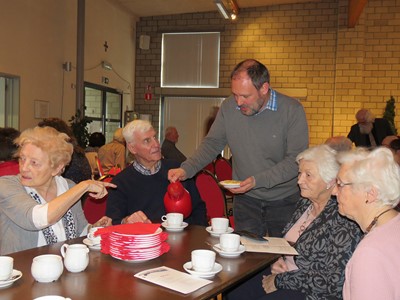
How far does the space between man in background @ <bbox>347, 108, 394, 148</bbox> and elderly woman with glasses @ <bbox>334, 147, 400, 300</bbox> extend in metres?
5.93

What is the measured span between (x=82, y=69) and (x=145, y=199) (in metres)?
5.16

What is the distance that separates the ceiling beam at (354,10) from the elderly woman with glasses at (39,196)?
6347mm

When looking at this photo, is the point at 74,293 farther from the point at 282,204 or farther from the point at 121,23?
the point at 121,23

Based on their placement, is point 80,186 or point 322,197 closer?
point 80,186

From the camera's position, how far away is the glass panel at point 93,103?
827 centimetres

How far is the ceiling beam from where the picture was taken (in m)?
7.29

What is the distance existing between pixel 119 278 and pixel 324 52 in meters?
8.02

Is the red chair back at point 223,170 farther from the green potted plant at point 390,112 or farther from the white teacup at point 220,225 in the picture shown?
the green potted plant at point 390,112

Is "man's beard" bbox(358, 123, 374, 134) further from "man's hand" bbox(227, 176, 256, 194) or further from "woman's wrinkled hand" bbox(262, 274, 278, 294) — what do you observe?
"woman's wrinkled hand" bbox(262, 274, 278, 294)

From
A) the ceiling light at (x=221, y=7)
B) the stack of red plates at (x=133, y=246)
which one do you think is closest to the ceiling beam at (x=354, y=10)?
the ceiling light at (x=221, y=7)

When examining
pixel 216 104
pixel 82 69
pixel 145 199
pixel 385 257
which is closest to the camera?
pixel 385 257

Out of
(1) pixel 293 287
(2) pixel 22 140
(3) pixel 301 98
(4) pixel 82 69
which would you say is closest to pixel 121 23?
(4) pixel 82 69

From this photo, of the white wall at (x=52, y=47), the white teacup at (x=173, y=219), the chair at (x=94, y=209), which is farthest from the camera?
the white wall at (x=52, y=47)

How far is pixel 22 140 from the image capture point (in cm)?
224
